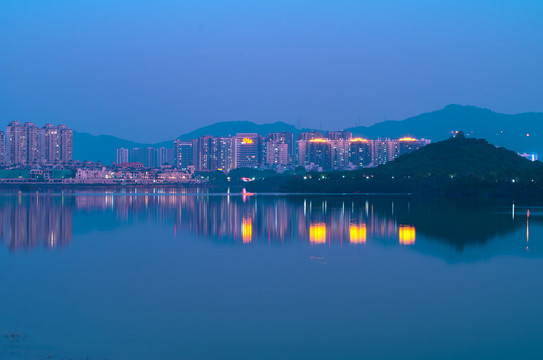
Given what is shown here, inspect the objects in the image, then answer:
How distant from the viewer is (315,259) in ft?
43.1

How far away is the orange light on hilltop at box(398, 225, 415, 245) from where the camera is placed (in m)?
16.3

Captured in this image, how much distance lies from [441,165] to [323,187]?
14.0 m

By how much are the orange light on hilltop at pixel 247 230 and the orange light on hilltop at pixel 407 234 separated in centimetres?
417

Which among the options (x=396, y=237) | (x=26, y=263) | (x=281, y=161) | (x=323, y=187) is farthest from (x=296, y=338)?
(x=281, y=161)

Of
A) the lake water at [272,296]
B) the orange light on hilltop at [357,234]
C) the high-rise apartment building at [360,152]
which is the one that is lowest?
the lake water at [272,296]

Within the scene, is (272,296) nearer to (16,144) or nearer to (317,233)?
(317,233)

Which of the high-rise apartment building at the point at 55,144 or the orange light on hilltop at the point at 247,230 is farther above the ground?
the high-rise apartment building at the point at 55,144

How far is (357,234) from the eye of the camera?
721 inches

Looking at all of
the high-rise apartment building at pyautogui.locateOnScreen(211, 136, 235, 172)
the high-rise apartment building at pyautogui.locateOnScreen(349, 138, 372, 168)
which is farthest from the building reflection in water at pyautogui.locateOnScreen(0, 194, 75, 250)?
the high-rise apartment building at pyautogui.locateOnScreen(211, 136, 235, 172)

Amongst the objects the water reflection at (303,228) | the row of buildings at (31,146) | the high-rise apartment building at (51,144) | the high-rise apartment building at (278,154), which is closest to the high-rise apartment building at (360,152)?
the high-rise apartment building at (278,154)

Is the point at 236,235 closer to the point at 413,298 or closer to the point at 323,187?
the point at 413,298

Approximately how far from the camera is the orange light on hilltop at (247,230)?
17236 millimetres

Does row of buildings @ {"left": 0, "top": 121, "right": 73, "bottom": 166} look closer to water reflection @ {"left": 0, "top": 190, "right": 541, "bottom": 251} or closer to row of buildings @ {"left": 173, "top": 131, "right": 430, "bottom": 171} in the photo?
row of buildings @ {"left": 173, "top": 131, "right": 430, "bottom": 171}

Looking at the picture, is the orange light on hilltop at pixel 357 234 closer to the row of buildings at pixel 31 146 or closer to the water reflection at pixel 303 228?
the water reflection at pixel 303 228
